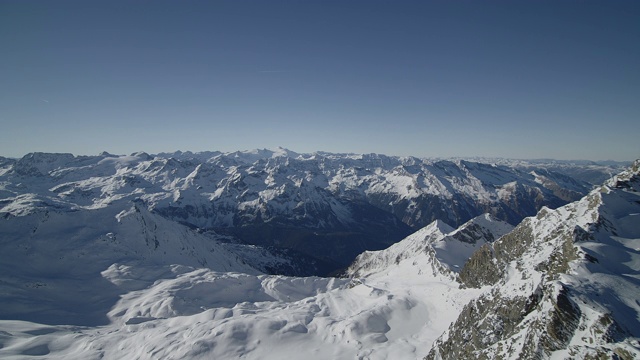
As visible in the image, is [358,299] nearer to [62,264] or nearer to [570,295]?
[570,295]

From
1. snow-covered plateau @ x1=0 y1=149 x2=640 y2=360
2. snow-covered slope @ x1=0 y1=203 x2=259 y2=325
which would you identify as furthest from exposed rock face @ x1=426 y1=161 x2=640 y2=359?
snow-covered slope @ x1=0 y1=203 x2=259 y2=325

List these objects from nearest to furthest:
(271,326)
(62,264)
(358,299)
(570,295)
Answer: (570,295), (271,326), (358,299), (62,264)

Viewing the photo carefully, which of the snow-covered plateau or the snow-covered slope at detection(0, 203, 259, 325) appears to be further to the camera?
the snow-covered slope at detection(0, 203, 259, 325)

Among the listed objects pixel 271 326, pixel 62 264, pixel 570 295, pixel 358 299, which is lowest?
pixel 62 264

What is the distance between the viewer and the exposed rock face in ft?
107

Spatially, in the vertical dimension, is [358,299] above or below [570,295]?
below

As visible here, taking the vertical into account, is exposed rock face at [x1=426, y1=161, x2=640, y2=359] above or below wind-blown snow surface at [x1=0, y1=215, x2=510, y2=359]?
above

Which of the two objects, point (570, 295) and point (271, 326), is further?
point (271, 326)

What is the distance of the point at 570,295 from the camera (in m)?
35.2

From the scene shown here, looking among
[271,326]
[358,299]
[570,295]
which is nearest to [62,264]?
[271,326]

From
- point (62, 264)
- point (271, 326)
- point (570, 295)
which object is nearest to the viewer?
point (570, 295)

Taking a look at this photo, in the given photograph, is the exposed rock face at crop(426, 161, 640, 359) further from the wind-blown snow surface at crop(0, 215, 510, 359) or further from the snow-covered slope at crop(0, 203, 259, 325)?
the snow-covered slope at crop(0, 203, 259, 325)

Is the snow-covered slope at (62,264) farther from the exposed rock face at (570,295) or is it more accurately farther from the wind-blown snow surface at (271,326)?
the exposed rock face at (570,295)

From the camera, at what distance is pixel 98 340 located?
304 feet
